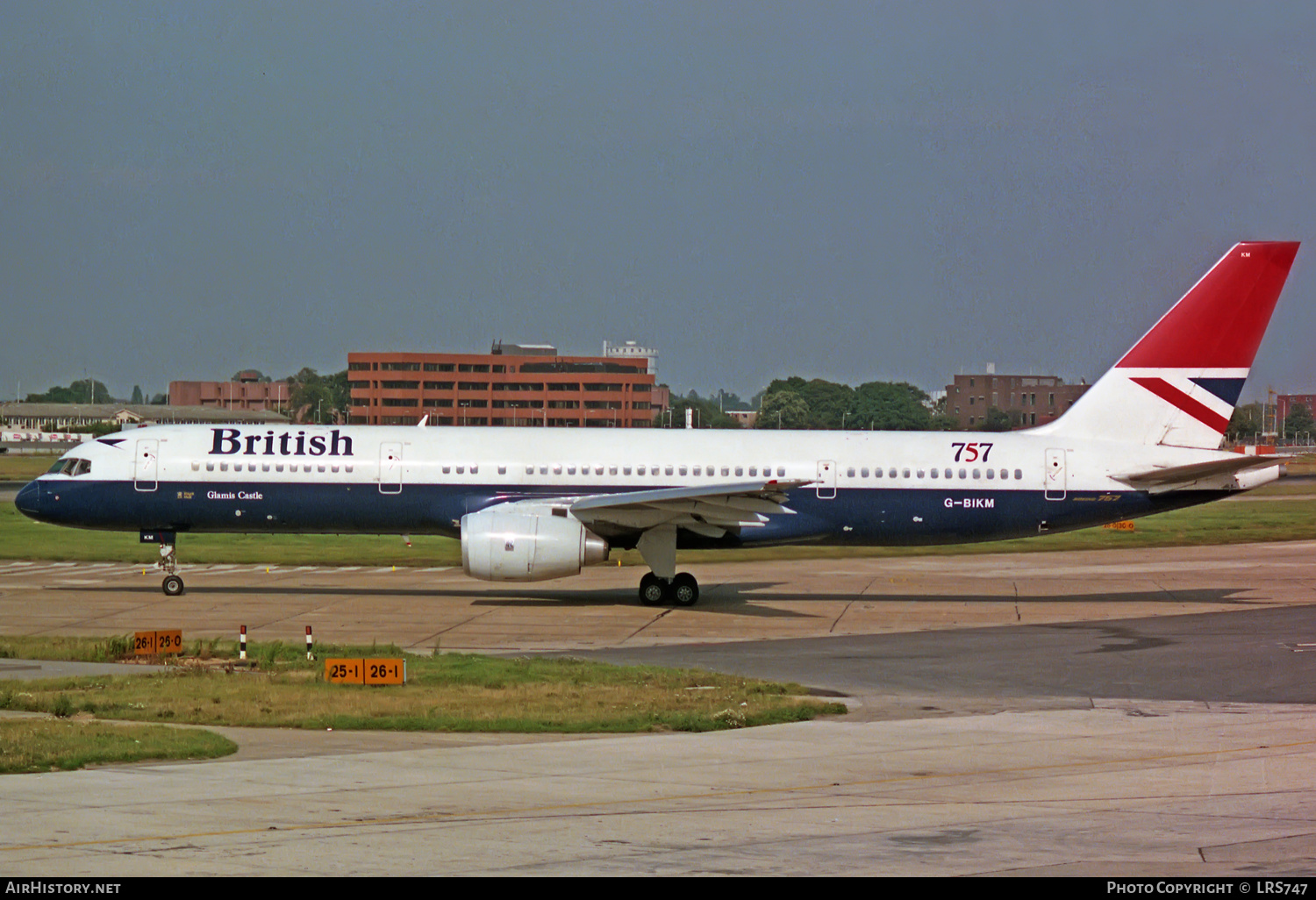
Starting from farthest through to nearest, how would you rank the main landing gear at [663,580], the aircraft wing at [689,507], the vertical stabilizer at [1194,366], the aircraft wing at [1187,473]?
the vertical stabilizer at [1194,366]
the main landing gear at [663,580]
the aircraft wing at [1187,473]
the aircraft wing at [689,507]

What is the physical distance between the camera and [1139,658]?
23.7 metres

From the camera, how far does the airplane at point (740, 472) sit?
31953mm

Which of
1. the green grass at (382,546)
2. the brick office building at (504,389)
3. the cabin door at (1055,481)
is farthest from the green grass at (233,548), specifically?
the brick office building at (504,389)

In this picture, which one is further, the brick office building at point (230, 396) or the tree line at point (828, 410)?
the brick office building at point (230, 396)

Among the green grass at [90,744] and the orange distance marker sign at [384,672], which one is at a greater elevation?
the orange distance marker sign at [384,672]

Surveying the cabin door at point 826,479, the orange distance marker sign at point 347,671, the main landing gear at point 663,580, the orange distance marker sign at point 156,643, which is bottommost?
the orange distance marker sign at point 347,671

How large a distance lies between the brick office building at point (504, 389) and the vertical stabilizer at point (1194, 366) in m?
79.4

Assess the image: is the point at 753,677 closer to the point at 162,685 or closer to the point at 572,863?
the point at 162,685

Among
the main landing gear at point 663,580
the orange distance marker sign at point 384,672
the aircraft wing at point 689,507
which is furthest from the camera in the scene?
the main landing gear at point 663,580

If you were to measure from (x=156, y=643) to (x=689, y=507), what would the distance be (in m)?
12.0

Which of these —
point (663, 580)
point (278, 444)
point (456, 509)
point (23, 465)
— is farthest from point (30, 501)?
point (23, 465)

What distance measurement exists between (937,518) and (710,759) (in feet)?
61.5

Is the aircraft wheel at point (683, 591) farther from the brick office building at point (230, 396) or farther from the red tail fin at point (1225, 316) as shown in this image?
the brick office building at point (230, 396)
